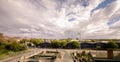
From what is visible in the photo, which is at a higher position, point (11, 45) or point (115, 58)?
point (11, 45)

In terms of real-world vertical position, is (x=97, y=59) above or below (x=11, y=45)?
below

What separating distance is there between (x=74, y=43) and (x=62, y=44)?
8496mm

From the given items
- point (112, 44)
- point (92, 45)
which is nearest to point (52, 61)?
point (112, 44)

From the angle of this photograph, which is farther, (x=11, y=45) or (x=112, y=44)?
(x=112, y=44)

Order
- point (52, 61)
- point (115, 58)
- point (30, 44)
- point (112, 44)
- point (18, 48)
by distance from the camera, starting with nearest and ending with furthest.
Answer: point (52, 61)
point (115, 58)
point (18, 48)
point (112, 44)
point (30, 44)

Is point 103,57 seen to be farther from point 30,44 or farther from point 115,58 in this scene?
point 30,44

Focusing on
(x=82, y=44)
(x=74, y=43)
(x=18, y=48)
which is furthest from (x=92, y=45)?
(x=18, y=48)

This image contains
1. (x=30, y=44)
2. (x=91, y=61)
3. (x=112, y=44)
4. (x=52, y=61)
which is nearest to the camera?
(x=52, y=61)

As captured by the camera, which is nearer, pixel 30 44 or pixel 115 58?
pixel 115 58

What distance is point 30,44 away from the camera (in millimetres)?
101875

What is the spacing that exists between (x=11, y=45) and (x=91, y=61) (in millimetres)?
38239

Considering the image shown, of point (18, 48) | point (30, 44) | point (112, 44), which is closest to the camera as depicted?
point (18, 48)

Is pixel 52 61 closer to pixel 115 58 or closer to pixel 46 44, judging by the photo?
pixel 115 58

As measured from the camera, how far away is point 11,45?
6550 cm
